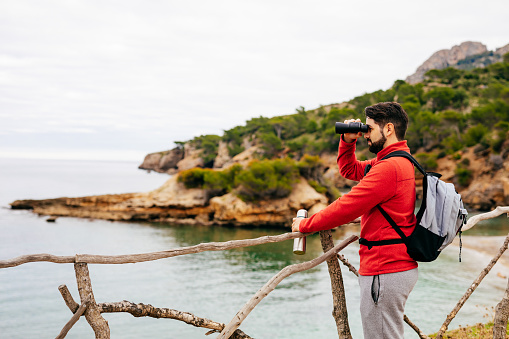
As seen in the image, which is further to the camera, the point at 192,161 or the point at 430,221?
the point at 192,161

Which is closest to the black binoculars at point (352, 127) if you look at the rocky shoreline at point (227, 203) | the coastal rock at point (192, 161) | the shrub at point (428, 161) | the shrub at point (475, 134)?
the rocky shoreline at point (227, 203)

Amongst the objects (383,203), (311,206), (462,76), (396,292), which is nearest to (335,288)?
(396,292)

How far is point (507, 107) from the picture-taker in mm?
39281

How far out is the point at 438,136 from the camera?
44.2 m

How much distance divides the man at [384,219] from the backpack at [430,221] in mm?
30

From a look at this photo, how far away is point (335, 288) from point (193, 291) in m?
17.1

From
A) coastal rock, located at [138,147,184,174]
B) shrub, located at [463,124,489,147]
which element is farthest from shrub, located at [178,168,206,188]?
coastal rock, located at [138,147,184,174]

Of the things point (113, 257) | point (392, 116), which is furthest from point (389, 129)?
point (113, 257)

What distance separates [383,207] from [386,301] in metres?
0.48

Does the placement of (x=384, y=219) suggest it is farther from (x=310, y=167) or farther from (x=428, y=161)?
(x=428, y=161)

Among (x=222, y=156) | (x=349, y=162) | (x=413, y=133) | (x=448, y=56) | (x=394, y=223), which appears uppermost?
(x=448, y=56)

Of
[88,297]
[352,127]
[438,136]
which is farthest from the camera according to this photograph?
[438,136]

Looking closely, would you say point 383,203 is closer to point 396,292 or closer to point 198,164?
point 396,292

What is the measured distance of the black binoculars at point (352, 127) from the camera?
236cm
